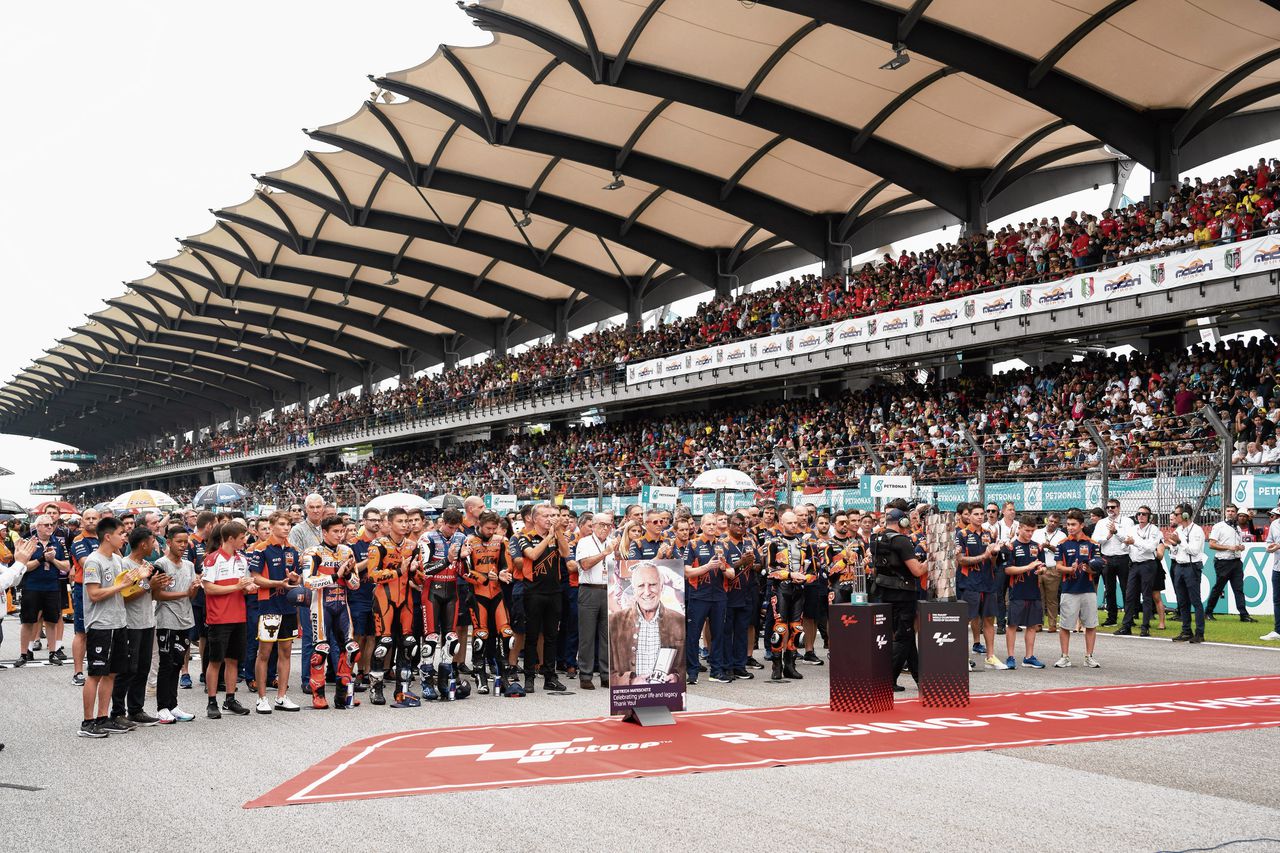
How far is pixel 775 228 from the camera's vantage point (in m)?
37.0

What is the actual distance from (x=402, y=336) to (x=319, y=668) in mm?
50353

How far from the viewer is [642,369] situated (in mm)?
39281

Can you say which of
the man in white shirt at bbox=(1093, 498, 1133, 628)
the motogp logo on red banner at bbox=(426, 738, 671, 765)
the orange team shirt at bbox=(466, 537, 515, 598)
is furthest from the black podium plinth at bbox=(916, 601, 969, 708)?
the man in white shirt at bbox=(1093, 498, 1133, 628)

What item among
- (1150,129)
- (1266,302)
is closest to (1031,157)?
(1150,129)

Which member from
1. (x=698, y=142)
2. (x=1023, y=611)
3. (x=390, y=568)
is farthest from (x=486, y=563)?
(x=698, y=142)

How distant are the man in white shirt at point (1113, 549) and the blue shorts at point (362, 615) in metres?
10.4

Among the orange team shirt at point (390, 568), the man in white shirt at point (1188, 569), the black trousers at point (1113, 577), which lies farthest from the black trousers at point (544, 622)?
the black trousers at point (1113, 577)

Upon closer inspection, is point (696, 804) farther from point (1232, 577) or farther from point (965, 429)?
point (965, 429)

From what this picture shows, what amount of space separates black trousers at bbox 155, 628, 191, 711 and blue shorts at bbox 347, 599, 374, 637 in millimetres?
1633

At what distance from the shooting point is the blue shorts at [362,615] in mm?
11047

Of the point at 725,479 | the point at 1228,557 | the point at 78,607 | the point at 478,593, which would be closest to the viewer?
the point at 478,593

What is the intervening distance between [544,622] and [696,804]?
5.54m

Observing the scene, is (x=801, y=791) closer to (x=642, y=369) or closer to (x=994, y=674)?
(x=994, y=674)

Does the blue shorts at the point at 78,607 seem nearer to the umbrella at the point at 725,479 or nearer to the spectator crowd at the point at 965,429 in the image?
the umbrella at the point at 725,479
